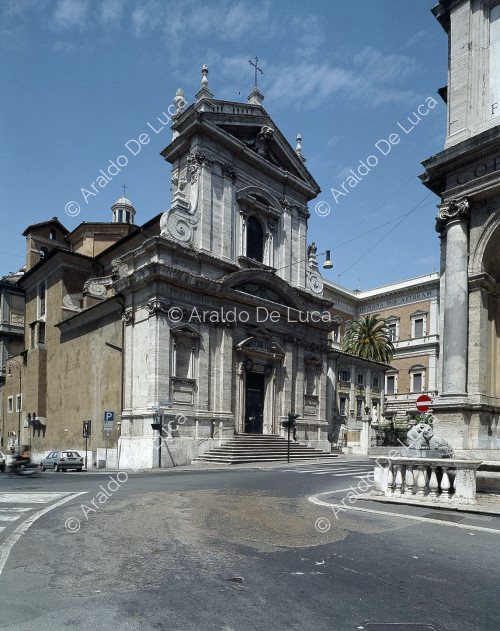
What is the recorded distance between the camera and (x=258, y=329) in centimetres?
2984

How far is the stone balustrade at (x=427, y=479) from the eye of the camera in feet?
32.6

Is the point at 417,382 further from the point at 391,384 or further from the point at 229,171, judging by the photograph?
the point at 229,171

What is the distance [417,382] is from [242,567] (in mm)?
53286

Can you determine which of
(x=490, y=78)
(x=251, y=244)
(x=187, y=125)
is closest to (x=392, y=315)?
(x=251, y=244)

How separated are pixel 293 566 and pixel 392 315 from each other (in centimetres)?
5699

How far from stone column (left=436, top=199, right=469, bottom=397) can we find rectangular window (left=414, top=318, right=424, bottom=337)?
4654 cm

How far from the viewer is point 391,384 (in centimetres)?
5816

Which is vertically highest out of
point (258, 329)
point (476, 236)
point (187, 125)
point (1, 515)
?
Answer: point (187, 125)

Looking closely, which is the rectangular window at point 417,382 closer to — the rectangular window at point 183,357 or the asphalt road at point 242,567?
the rectangular window at point 183,357

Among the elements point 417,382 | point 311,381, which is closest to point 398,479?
point 311,381

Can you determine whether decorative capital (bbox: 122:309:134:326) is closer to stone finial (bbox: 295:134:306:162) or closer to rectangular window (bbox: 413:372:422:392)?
stone finial (bbox: 295:134:306:162)

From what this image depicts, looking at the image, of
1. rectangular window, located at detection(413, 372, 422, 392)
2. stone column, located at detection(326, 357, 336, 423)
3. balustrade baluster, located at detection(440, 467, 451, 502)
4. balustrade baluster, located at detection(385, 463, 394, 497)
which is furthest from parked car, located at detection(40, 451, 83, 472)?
rectangular window, located at detection(413, 372, 422, 392)

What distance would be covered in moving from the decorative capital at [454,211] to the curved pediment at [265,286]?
15.7 metres

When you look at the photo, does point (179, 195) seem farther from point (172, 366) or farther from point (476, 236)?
point (476, 236)
